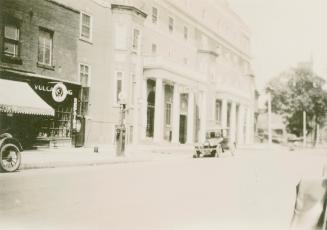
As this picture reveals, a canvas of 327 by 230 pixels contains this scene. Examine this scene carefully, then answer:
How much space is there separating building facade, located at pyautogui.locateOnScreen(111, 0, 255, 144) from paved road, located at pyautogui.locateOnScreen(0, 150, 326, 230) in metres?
1.83

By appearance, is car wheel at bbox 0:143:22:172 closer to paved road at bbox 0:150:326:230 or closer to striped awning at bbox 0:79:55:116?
paved road at bbox 0:150:326:230

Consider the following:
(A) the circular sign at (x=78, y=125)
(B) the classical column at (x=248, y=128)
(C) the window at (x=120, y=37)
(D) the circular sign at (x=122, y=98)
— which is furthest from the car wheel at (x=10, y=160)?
(B) the classical column at (x=248, y=128)

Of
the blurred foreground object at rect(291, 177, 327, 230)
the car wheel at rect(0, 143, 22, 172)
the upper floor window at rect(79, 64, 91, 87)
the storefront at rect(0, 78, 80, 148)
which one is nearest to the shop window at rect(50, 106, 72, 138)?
the storefront at rect(0, 78, 80, 148)

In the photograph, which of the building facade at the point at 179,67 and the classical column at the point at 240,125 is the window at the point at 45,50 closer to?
the building facade at the point at 179,67

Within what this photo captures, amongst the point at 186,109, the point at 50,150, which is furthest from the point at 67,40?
the point at 186,109

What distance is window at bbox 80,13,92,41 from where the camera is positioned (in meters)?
8.44

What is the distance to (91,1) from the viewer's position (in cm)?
800

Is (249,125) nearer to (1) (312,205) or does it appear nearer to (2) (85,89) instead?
(2) (85,89)

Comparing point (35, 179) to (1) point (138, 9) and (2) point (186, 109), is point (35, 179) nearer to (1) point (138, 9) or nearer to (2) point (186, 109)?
(1) point (138, 9)

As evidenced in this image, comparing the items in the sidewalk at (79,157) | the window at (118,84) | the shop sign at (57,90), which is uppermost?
the window at (118,84)

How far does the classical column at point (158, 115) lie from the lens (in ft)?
40.7

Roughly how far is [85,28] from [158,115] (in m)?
6.69

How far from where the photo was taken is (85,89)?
7.55m

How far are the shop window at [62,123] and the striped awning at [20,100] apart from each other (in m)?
0.15
